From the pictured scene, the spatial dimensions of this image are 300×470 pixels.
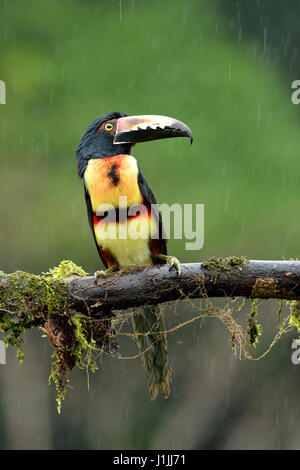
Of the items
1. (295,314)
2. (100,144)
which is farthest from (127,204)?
(295,314)

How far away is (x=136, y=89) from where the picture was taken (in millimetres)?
8852

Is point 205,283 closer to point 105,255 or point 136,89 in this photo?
point 105,255

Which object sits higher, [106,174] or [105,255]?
[106,174]

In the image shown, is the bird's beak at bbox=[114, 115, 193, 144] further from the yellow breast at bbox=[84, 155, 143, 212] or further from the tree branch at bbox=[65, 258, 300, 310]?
the tree branch at bbox=[65, 258, 300, 310]

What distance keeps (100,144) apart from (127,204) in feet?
1.56

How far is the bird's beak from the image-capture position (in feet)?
14.5

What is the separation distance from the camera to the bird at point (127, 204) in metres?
4.28

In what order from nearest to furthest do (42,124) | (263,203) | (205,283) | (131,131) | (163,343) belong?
(205,283) < (163,343) < (131,131) < (263,203) < (42,124)

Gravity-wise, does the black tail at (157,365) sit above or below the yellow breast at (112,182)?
below

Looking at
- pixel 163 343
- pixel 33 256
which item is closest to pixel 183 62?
pixel 33 256

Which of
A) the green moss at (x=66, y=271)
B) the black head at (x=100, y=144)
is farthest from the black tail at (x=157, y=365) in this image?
the black head at (x=100, y=144)

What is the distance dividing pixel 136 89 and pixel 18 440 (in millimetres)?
4420

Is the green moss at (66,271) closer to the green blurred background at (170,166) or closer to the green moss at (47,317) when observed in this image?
the green moss at (47,317)

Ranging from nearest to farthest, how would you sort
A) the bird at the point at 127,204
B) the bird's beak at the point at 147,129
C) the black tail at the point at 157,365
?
the black tail at the point at 157,365
the bird at the point at 127,204
the bird's beak at the point at 147,129
